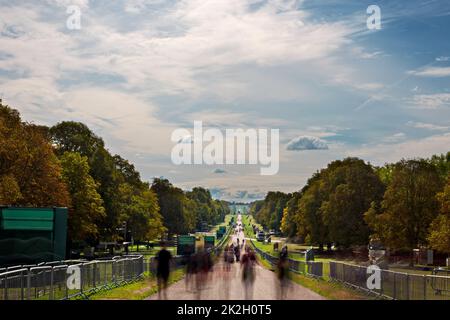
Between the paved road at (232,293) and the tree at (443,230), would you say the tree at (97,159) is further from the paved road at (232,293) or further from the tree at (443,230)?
the paved road at (232,293)

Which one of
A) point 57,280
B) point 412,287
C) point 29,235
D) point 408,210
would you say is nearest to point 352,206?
point 408,210

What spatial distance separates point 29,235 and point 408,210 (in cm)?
5285

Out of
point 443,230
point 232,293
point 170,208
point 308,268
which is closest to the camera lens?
point 232,293

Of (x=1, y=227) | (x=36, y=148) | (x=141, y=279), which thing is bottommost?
(x=141, y=279)

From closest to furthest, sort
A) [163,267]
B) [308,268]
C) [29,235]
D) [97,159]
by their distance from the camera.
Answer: [163,267] < [29,235] < [308,268] < [97,159]

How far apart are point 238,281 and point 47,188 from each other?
105 feet

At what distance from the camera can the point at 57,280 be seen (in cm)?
2753

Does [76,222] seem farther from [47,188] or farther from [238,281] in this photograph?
[238,281]

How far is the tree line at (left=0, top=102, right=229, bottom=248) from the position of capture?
204 feet

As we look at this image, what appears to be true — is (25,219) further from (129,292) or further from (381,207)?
(381,207)

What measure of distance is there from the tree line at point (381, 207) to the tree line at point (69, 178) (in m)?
27.6

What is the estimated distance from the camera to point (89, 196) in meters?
78.8

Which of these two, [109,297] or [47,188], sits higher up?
[47,188]
